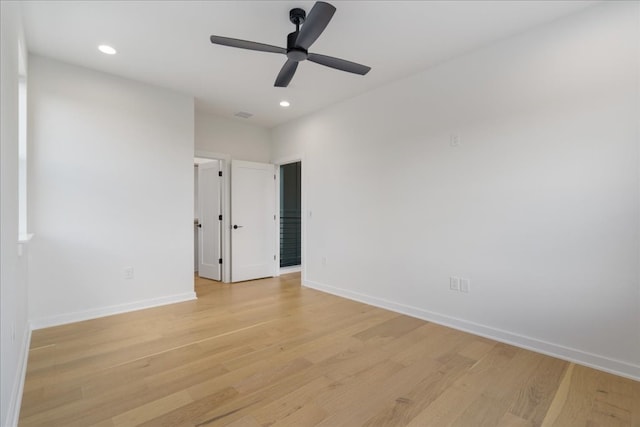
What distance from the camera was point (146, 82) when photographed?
3.68 metres

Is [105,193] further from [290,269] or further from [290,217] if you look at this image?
[290,217]

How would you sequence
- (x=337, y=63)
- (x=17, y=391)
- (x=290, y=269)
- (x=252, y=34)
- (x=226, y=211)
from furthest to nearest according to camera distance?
(x=290, y=269) → (x=226, y=211) → (x=252, y=34) → (x=337, y=63) → (x=17, y=391)

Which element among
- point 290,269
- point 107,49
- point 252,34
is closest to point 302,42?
point 252,34

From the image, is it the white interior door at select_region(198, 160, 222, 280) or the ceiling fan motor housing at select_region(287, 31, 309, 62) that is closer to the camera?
the ceiling fan motor housing at select_region(287, 31, 309, 62)

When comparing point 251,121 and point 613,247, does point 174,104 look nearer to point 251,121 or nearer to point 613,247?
point 251,121

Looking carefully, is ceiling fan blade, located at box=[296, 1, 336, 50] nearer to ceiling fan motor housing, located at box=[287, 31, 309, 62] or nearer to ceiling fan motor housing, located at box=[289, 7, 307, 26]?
ceiling fan motor housing, located at box=[287, 31, 309, 62]

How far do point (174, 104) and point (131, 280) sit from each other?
89.3 inches

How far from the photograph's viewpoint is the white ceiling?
2340mm

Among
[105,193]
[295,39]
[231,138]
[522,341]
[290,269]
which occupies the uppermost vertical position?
[295,39]

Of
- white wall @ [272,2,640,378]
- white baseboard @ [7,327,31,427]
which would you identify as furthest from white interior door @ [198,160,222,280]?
white baseboard @ [7,327,31,427]

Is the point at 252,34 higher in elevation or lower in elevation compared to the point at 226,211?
higher

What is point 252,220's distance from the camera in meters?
5.29

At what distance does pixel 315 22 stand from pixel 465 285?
2.67 m

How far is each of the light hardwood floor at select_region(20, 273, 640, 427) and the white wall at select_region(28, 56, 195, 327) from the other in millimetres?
497
